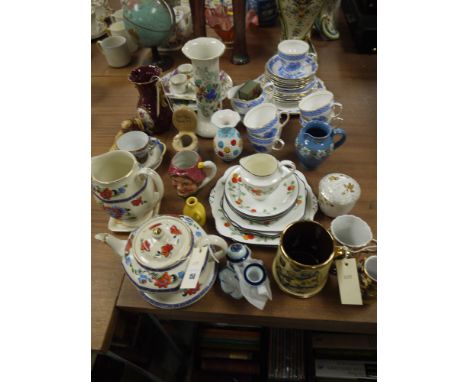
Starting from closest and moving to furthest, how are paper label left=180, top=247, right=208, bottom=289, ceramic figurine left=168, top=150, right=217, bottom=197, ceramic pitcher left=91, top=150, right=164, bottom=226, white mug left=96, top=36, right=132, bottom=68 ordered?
1. paper label left=180, top=247, right=208, bottom=289
2. ceramic pitcher left=91, top=150, right=164, bottom=226
3. ceramic figurine left=168, top=150, right=217, bottom=197
4. white mug left=96, top=36, right=132, bottom=68

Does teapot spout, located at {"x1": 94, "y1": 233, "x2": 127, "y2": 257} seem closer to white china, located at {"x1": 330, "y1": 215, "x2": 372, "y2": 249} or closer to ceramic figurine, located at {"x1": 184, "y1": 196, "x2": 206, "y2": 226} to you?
ceramic figurine, located at {"x1": 184, "y1": 196, "x2": 206, "y2": 226}

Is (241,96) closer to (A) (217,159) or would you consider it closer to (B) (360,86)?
(A) (217,159)

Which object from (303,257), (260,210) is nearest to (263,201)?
(260,210)

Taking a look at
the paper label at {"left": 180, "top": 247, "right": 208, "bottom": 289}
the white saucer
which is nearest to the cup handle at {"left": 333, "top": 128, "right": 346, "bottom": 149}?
the paper label at {"left": 180, "top": 247, "right": 208, "bottom": 289}

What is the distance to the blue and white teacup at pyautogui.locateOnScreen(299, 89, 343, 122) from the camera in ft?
3.23

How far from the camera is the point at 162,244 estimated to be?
676mm

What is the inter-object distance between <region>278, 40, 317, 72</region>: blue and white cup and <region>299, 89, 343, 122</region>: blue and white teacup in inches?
6.8

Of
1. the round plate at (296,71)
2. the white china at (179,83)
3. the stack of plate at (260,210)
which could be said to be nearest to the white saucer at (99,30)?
the white china at (179,83)

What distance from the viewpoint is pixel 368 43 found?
1.33 meters

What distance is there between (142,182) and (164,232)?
6.8 inches

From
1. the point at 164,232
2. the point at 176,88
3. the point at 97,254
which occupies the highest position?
the point at 176,88

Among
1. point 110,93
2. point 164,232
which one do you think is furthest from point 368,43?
point 164,232

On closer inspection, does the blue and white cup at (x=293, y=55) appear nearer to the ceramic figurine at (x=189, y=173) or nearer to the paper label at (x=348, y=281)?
the ceramic figurine at (x=189, y=173)

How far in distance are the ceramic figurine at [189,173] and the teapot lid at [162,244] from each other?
0.20 meters
